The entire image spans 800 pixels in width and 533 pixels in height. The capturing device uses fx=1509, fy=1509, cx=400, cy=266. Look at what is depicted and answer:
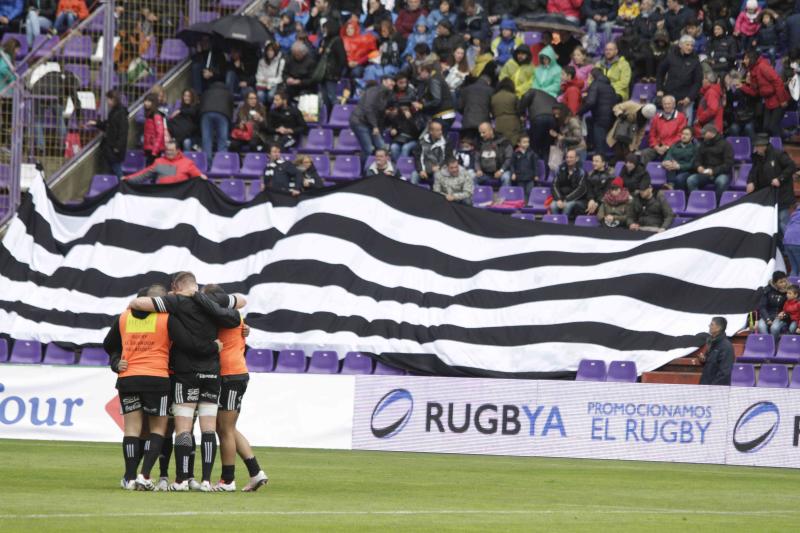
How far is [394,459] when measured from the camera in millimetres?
19719

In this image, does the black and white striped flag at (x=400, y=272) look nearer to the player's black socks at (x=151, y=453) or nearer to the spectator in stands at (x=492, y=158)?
the spectator in stands at (x=492, y=158)

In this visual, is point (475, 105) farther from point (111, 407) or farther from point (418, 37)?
point (111, 407)

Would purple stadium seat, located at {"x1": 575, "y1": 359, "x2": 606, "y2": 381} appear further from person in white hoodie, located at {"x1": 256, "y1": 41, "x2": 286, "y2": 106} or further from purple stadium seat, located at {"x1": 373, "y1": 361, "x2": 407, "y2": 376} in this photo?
person in white hoodie, located at {"x1": 256, "y1": 41, "x2": 286, "y2": 106}

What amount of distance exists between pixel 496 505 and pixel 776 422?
8.03 metres

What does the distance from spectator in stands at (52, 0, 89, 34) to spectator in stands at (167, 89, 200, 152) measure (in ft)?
15.3

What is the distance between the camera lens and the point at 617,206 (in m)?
25.7

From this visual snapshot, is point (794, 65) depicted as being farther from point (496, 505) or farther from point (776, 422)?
point (496, 505)

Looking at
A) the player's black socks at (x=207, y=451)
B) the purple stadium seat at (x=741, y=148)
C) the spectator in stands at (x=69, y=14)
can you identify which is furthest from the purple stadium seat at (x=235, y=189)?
the player's black socks at (x=207, y=451)

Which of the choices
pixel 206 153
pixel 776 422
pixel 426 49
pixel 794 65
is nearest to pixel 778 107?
pixel 794 65

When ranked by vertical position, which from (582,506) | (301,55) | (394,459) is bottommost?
(394,459)

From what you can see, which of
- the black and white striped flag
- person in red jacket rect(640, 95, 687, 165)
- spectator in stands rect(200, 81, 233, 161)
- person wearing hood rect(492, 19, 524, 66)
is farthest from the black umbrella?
person in red jacket rect(640, 95, 687, 165)

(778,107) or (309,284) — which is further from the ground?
(778,107)

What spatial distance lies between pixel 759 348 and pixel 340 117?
1052 centimetres

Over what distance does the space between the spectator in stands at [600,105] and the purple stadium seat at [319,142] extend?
506cm
